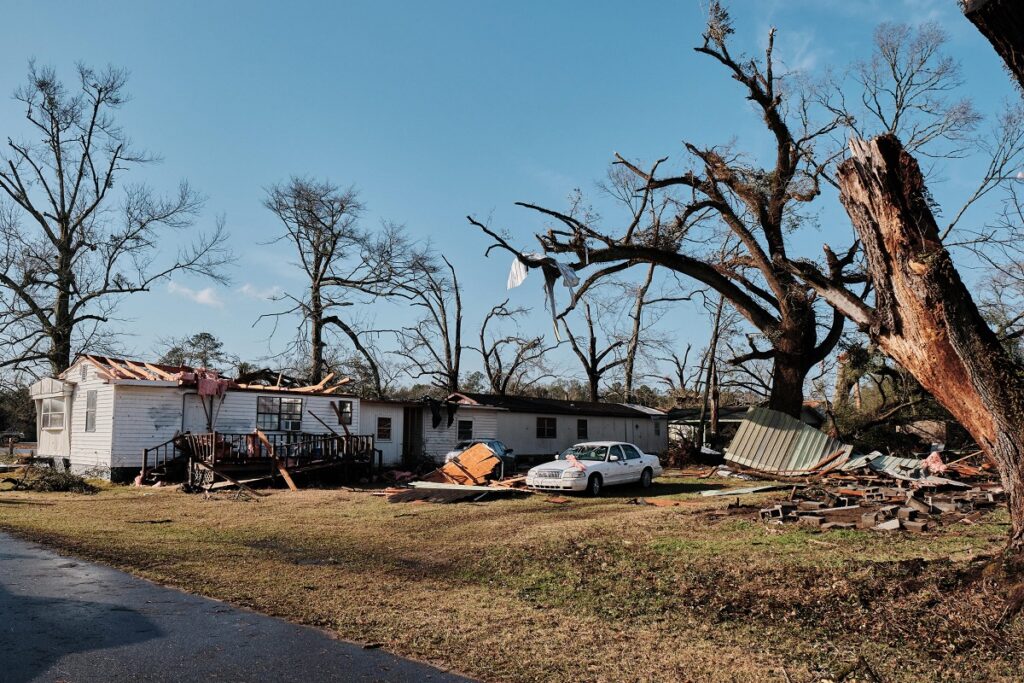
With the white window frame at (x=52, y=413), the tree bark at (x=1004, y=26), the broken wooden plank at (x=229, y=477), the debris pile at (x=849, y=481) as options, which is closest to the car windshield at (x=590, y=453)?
the debris pile at (x=849, y=481)

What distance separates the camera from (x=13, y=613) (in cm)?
657

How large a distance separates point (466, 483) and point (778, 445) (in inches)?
482

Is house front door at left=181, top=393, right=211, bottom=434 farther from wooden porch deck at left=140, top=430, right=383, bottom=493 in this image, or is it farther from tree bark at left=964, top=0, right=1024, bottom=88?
tree bark at left=964, top=0, right=1024, bottom=88

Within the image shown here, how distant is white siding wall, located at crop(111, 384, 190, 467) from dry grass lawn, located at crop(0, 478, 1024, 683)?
905cm

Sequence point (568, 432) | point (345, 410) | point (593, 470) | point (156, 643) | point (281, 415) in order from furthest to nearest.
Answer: point (568, 432) → point (345, 410) → point (281, 415) → point (593, 470) → point (156, 643)

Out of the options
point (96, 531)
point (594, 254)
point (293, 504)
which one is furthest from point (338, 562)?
point (594, 254)

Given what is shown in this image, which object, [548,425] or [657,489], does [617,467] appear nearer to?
[657,489]

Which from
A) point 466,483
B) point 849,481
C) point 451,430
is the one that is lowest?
point 849,481

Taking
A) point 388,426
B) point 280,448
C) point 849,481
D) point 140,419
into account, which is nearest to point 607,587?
point 849,481

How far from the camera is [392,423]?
94.1 ft

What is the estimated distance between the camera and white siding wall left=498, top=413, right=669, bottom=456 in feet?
107

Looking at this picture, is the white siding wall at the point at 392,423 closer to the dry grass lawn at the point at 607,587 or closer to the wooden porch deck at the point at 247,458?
the wooden porch deck at the point at 247,458

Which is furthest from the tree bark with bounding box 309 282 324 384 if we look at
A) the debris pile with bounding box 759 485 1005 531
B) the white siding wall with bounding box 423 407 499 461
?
the debris pile with bounding box 759 485 1005 531

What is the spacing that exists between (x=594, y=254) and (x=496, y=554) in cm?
945
